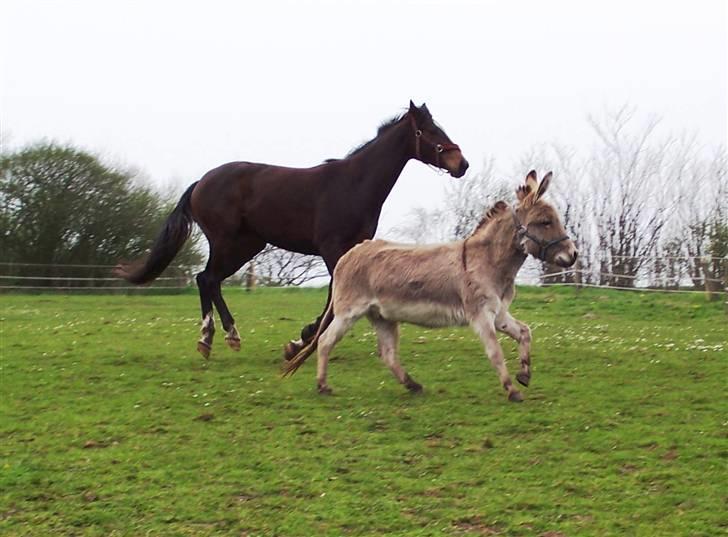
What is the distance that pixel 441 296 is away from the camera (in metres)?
8.21

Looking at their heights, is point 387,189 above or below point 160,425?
above

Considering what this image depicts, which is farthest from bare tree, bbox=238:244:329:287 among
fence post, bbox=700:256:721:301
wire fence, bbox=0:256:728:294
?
fence post, bbox=700:256:721:301

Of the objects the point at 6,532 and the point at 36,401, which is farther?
the point at 36,401

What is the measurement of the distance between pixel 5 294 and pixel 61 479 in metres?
29.0

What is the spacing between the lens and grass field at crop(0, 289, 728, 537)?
5.29m

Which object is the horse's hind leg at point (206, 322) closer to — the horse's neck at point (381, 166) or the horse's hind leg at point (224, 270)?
the horse's hind leg at point (224, 270)

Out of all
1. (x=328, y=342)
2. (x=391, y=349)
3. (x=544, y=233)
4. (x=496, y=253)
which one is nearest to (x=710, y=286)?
(x=544, y=233)

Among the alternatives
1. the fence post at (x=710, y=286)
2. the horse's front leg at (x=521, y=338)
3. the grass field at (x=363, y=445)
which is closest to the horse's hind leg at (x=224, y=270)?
the grass field at (x=363, y=445)

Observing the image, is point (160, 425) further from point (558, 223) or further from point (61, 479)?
point (558, 223)

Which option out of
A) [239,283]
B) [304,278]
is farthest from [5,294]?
[304,278]

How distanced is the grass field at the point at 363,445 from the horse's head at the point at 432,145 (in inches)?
86.2

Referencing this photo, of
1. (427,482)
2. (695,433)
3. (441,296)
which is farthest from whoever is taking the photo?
(441,296)

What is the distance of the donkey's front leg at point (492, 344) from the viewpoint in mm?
7898

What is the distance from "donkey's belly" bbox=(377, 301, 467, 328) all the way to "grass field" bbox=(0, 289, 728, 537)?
670mm
